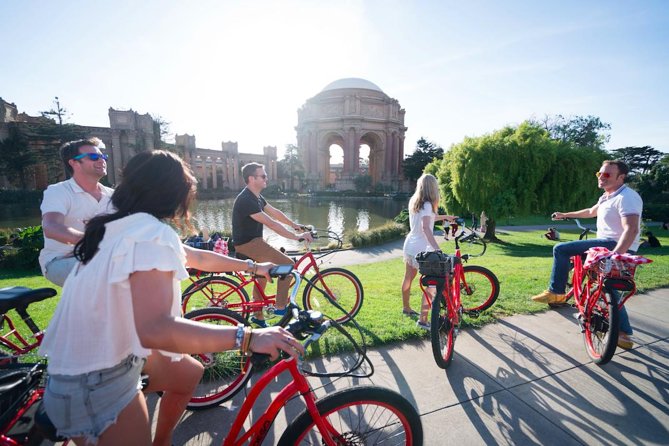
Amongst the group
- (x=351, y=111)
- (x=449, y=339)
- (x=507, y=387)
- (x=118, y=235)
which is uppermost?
(x=351, y=111)

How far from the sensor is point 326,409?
65.3 inches

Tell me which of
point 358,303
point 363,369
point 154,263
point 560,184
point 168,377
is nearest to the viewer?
point 154,263

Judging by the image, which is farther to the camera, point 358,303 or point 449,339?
point 358,303

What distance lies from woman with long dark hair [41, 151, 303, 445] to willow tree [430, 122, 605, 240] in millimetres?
15991

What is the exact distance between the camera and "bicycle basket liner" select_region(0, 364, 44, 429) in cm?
146

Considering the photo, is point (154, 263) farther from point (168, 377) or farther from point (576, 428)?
point (576, 428)

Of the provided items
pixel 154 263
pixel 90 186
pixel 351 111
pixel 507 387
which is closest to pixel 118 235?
pixel 154 263

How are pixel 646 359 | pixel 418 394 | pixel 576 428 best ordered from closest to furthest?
pixel 576 428 → pixel 418 394 → pixel 646 359

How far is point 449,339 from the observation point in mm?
3436

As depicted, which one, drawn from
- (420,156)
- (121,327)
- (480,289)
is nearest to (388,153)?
(420,156)

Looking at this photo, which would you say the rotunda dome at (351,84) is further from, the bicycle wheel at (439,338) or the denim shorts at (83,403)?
the denim shorts at (83,403)

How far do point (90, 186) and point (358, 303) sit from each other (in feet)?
12.3

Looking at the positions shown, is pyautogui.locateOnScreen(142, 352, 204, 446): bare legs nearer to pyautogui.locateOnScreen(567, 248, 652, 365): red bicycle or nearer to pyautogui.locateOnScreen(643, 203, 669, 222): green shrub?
pyautogui.locateOnScreen(567, 248, 652, 365): red bicycle

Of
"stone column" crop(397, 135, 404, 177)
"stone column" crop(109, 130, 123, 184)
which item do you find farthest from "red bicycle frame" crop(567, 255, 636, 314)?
"stone column" crop(397, 135, 404, 177)
